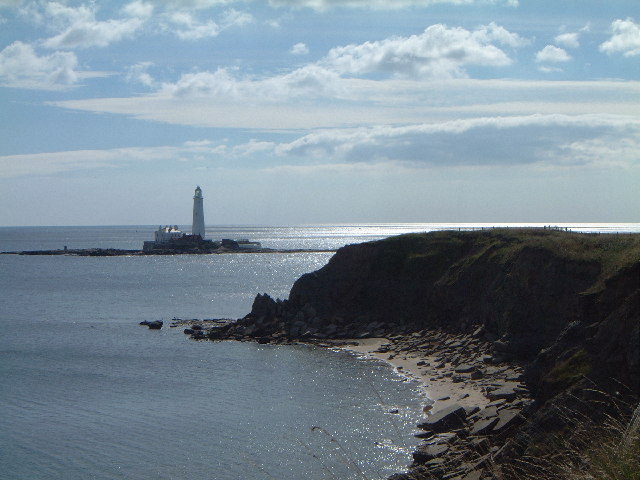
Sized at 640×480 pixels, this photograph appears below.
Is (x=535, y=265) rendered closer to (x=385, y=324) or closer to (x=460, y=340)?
(x=460, y=340)

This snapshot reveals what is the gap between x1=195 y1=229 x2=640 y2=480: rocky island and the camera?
1285 cm

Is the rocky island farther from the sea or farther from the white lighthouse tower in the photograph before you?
the white lighthouse tower

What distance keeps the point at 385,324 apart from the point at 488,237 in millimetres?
8479

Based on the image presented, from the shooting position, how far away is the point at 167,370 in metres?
36.0

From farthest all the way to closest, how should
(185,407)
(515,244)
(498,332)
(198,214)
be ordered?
(198,214) < (515,244) < (498,332) < (185,407)

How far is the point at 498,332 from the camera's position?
115 feet

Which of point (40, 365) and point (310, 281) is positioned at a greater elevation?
point (310, 281)

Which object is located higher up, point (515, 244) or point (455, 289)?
point (515, 244)

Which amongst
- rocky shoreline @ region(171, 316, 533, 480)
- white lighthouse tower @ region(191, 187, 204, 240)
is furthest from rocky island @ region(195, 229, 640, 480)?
white lighthouse tower @ region(191, 187, 204, 240)

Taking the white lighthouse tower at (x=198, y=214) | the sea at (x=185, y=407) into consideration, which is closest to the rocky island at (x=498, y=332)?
the sea at (x=185, y=407)

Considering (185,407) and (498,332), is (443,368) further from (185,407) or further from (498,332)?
(185,407)

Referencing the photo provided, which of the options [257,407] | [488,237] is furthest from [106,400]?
[488,237]

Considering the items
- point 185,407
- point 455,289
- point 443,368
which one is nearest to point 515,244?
point 455,289

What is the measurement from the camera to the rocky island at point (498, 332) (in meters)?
12.9
